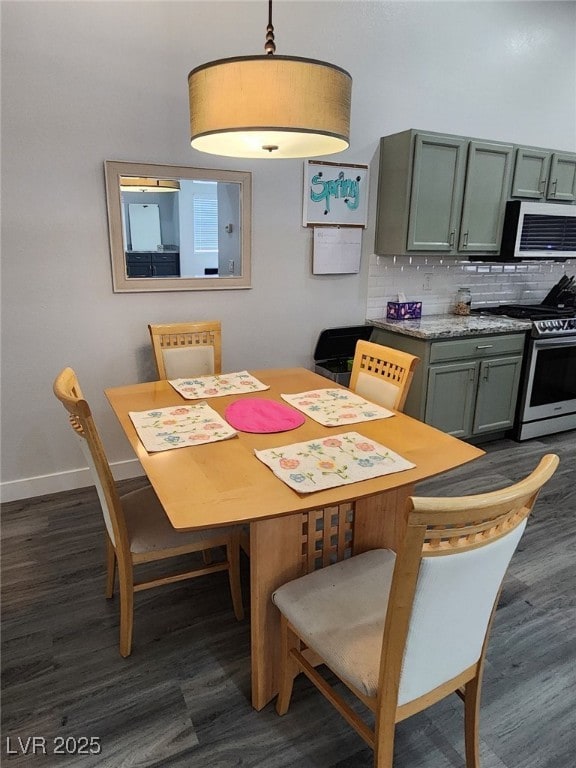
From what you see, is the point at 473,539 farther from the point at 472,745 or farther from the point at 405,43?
the point at 405,43

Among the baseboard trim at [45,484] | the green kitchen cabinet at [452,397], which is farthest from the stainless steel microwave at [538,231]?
the baseboard trim at [45,484]

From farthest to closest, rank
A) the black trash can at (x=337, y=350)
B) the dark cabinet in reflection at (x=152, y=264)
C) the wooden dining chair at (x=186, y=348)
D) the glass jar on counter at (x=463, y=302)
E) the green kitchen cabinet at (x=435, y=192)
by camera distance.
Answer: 1. the glass jar on counter at (x=463, y=302)
2. the black trash can at (x=337, y=350)
3. the green kitchen cabinet at (x=435, y=192)
4. the dark cabinet in reflection at (x=152, y=264)
5. the wooden dining chair at (x=186, y=348)

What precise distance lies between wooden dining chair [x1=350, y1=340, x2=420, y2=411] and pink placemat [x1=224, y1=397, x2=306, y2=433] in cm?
47

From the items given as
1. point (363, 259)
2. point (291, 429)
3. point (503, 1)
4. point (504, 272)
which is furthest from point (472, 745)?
point (503, 1)

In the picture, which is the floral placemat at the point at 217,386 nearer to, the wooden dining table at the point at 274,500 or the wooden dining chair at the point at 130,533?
the wooden dining table at the point at 274,500

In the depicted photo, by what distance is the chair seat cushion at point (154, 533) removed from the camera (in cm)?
177

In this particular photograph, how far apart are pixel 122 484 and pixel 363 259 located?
2.22 m

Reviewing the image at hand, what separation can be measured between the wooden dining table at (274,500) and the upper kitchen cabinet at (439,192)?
188cm

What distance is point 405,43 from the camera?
3387mm

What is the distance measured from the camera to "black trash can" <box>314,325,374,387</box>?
11.7ft

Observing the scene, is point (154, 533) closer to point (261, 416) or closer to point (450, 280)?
point (261, 416)

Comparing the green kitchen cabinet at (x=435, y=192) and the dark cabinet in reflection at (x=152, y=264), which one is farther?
the green kitchen cabinet at (x=435, y=192)

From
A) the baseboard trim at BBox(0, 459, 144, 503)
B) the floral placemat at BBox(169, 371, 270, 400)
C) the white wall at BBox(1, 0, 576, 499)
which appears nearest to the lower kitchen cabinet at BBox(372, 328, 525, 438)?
the white wall at BBox(1, 0, 576, 499)

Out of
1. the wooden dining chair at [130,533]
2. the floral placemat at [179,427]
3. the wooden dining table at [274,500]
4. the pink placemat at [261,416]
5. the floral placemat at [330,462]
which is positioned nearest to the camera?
the wooden dining table at [274,500]
